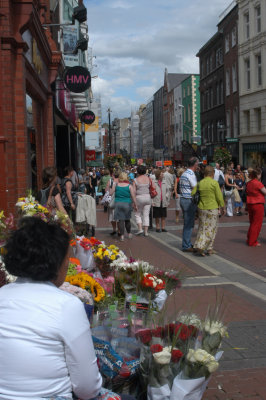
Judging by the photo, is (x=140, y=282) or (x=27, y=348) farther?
(x=140, y=282)

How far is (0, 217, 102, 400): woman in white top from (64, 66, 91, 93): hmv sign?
1384 centimetres

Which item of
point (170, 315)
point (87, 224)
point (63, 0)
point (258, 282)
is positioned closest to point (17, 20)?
point (87, 224)

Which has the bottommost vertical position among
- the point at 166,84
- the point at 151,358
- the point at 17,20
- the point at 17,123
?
the point at 151,358

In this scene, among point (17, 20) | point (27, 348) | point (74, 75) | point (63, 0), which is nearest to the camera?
point (27, 348)

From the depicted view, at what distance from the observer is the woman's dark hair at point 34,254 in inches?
93.0

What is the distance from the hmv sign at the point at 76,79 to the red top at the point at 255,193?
7152 millimetres

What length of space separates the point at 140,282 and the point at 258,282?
165 inches

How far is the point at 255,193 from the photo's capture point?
1100cm

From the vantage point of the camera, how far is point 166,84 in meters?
86.0

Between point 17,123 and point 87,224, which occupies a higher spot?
point 17,123

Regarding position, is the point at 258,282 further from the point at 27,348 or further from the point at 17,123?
the point at 27,348

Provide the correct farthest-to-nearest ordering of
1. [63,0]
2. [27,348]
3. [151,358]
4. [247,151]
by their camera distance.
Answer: [247,151] < [63,0] < [151,358] < [27,348]

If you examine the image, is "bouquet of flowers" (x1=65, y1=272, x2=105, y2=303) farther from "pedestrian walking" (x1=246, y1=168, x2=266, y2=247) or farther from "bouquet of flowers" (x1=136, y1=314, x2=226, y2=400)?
"pedestrian walking" (x1=246, y1=168, x2=266, y2=247)

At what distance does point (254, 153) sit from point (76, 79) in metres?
22.9
